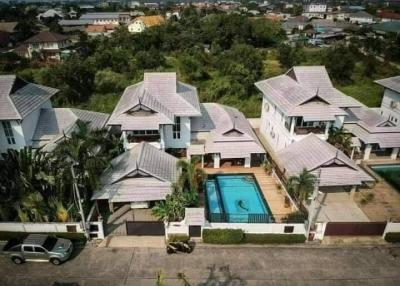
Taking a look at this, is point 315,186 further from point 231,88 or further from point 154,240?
point 231,88

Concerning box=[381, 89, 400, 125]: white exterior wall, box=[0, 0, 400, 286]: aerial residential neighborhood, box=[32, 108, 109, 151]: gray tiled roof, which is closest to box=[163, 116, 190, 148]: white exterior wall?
box=[0, 0, 400, 286]: aerial residential neighborhood

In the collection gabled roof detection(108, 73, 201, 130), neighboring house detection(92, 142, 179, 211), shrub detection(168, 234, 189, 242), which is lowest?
shrub detection(168, 234, 189, 242)

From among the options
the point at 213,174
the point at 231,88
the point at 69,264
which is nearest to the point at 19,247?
the point at 69,264

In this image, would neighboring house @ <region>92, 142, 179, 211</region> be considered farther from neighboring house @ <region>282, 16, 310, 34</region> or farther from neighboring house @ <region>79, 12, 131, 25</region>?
neighboring house @ <region>79, 12, 131, 25</region>

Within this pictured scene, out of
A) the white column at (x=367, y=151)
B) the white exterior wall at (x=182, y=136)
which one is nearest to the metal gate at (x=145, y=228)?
the white exterior wall at (x=182, y=136)

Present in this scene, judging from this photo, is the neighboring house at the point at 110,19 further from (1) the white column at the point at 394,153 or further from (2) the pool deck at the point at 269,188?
(1) the white column at the point at 394,153

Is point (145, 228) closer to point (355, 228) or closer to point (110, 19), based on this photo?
point (355, 228)
